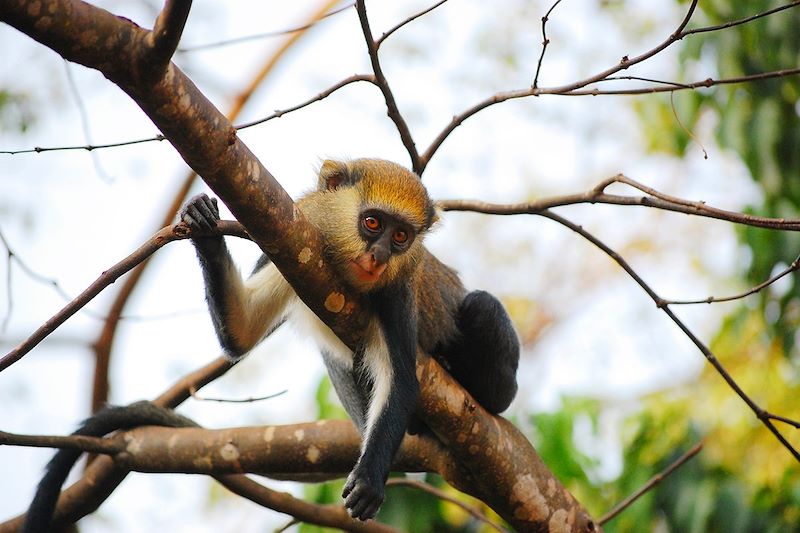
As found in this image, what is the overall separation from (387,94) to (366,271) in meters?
0.94

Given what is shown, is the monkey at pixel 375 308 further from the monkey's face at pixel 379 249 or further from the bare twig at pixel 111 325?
the bare twig at pixel 111 325

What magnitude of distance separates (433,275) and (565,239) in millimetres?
15705

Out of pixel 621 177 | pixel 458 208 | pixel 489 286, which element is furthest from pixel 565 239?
pixel 621 177

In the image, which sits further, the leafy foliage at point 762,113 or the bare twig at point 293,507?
the leafy foliage at point 762,113

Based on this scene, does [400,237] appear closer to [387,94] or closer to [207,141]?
[387,94]

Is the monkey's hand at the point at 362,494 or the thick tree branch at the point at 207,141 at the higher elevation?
the thick tree branch at the point at 207,141

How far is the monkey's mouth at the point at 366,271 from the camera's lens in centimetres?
374

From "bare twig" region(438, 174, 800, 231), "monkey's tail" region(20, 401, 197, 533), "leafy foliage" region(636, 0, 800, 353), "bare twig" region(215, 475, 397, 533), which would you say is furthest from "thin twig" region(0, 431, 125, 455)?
"leafy foliage" region(636, 0, 800, 353)

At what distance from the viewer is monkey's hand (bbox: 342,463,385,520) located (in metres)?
Result: 3.73

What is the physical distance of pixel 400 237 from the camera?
4156mm

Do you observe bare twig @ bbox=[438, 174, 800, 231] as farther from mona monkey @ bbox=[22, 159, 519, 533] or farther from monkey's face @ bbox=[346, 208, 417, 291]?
monkey's face @ bbox=[346, 208, 417, 291]

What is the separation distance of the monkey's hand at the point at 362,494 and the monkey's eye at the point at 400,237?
1122 mm

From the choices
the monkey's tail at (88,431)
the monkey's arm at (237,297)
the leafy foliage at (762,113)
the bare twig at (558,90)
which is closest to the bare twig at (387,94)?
the bare twig at (558,90)

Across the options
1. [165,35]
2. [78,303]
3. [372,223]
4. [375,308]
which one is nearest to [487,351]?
[375,308]
